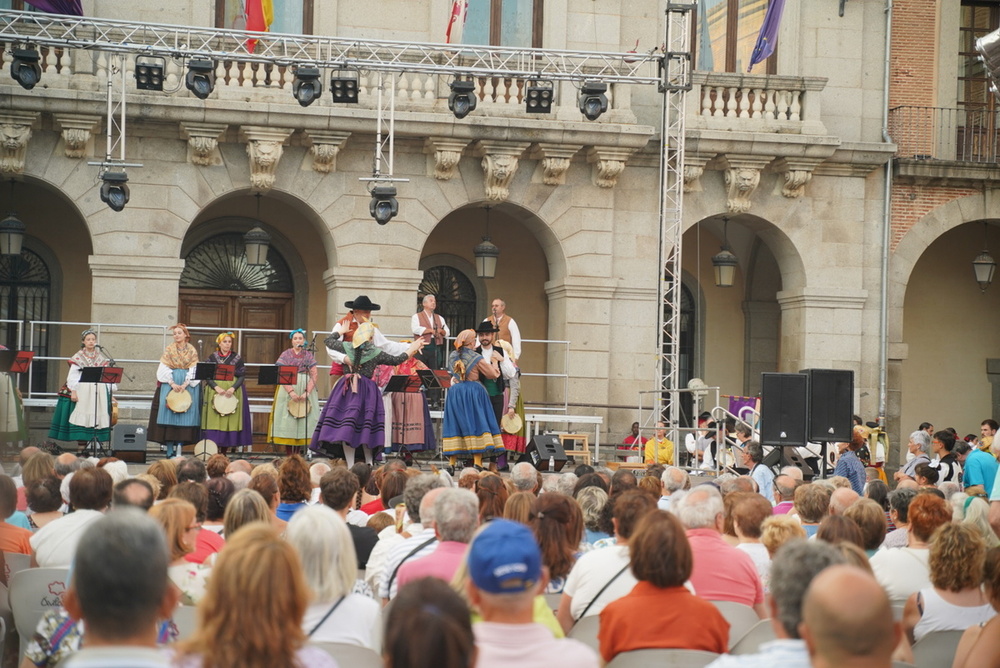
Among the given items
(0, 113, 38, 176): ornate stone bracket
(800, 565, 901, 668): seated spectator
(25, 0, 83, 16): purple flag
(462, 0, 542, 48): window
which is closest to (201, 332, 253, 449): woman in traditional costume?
(0, 113, 38, 176): ornate stone bracket

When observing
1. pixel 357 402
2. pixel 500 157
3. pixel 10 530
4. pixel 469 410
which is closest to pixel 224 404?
pixel 357 402

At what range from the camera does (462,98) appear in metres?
17.4

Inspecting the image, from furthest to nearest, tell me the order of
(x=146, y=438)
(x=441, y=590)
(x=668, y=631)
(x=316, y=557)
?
1. (x=146, y=438)
2. (x=668, y=631)
3. (x=316, y=557)
4. (x=441, y=590)

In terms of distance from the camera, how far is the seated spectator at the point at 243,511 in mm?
5641

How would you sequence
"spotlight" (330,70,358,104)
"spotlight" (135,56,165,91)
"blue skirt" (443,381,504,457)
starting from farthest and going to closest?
"spotlight" (330,70,358,104) < "spotlight" (135,56,165,91) < "blue skirt" (443,381,504,457)

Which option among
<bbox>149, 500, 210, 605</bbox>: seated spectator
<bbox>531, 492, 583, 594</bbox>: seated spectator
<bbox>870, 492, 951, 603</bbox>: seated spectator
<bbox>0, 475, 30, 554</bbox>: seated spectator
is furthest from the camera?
<bbox>0, 475, 30, 554</bbox>: seated spectator

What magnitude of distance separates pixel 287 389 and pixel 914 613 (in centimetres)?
1086

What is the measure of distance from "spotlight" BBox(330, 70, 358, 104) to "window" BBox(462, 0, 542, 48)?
10.3ft

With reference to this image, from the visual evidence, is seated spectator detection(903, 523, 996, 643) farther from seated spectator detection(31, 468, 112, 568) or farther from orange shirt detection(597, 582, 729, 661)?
seated spectator detection(31, 468, 112, 568)

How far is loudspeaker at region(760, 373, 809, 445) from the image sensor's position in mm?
14195

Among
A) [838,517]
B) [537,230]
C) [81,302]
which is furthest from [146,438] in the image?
[838,517]

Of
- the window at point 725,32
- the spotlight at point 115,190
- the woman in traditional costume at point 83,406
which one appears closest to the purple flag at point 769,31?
the window at point 725,32

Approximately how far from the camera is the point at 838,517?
19.6 feet

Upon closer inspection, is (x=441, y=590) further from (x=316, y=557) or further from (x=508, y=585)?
(x=316, y=557)
